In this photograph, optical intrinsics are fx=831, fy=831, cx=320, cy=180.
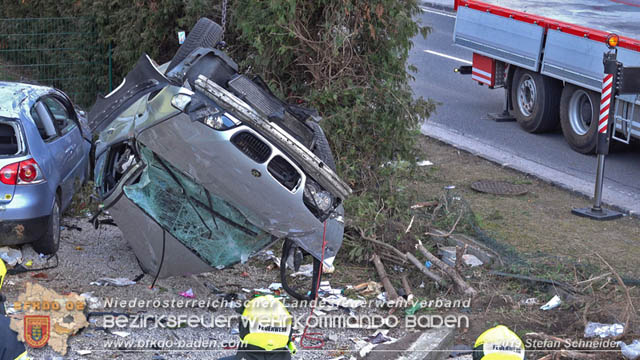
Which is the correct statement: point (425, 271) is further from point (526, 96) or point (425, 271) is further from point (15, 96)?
point (526, 96)

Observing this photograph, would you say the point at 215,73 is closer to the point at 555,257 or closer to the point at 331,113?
the point at 331,113

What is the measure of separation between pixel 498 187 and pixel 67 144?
5.53 m

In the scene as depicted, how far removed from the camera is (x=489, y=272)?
26.0ft

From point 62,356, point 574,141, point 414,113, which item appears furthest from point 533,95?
point 62,356

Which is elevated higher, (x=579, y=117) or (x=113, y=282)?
(x=579, y=117)

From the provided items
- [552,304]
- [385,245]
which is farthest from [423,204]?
[552,304]

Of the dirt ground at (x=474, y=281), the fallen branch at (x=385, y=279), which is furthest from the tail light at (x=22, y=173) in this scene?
the fallen branch at (x=385, y=279)

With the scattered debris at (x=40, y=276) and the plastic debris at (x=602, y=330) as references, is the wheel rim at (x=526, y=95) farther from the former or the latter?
the scattered debris at (x=40, y=276)

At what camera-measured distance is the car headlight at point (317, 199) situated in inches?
259

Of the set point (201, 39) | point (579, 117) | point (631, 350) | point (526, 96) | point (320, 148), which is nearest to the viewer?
point (631, 350)

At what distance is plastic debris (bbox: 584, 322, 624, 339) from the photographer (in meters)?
6.50

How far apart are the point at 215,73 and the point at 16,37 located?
7865mm

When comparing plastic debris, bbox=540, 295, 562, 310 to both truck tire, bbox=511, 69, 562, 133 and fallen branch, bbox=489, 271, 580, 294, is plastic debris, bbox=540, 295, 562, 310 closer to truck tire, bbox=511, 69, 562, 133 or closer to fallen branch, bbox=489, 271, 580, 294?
fallen branch, bbox=489, 271, 580, 294

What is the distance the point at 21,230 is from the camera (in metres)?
7.71
